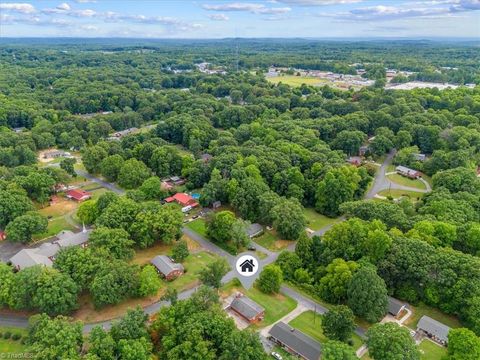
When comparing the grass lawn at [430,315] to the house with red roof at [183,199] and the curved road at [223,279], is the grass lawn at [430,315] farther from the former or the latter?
the house with red roof at [183,199]

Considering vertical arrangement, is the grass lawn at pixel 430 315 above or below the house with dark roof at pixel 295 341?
below

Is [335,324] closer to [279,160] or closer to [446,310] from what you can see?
[446,310]

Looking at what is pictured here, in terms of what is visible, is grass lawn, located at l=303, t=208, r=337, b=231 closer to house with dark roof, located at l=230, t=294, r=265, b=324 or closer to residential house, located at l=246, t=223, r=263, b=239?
residential house, located at l=246, t=223, r=263, b=239

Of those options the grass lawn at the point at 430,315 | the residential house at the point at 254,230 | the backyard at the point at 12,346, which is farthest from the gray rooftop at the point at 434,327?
the backyard at the point at 12,346

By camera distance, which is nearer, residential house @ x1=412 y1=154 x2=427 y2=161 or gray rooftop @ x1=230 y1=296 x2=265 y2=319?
gray rooftop @ x1=230 y1=296 x2=265 y2=319

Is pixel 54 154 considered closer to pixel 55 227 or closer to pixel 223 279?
pixel 55 227

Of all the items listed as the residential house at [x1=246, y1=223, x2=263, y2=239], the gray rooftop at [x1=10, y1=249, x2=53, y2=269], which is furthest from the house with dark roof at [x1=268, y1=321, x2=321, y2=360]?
the gray rooftop at [x1=10, y1=249, x2=53, y2=269]
